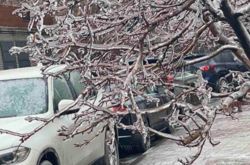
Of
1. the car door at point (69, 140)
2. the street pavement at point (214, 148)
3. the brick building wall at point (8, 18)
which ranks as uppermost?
the brick building wall at point (8, 18)

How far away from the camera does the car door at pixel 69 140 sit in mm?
5617

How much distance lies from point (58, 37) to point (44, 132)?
2.11m

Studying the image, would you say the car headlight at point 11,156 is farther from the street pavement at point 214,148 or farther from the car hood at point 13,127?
the street pavement at point 214,148

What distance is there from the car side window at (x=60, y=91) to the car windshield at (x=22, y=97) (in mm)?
196

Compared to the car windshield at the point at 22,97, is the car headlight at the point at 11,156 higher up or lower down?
lower down

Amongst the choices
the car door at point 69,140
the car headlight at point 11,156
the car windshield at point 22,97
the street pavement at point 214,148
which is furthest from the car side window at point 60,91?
the street pavement at point 214,148

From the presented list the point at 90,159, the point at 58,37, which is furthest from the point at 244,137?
the point at 58,37

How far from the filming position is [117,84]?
3400 mm

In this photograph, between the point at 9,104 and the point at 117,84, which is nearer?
the point at 117,84

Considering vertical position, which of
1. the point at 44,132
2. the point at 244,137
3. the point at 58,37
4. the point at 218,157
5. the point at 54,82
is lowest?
the point at 244,137

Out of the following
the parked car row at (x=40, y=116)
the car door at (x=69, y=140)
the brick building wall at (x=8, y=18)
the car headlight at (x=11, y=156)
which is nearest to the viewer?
the car headlight at (x=11, y=156)

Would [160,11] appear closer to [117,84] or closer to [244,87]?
[117,84]

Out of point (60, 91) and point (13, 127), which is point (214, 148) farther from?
point (13, 127)

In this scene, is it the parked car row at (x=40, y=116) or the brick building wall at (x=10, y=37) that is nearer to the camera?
the parked car row at (x=40, y=116)
